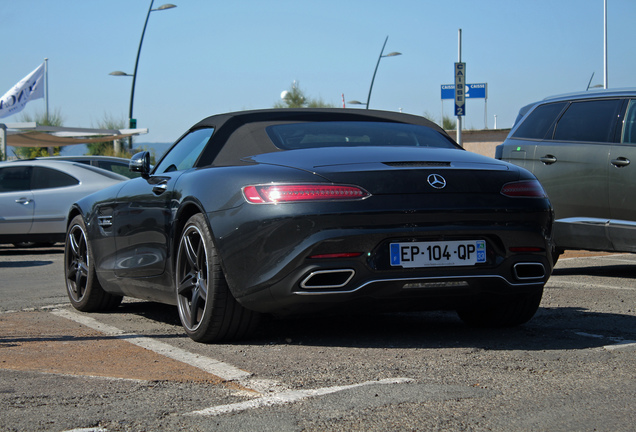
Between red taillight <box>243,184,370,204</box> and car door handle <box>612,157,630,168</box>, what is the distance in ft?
13.6

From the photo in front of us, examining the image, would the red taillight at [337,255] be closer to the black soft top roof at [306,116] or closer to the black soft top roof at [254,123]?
the black soft top roof at [254,123]

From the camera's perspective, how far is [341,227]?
177 inches

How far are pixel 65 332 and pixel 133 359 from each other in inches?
48.6

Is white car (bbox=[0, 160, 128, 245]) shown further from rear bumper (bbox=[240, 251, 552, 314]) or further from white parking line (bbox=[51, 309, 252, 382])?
rear bumper (bbox=[240, 251, 552, 314])

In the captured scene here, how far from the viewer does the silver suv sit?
792 cm

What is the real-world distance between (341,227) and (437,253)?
21.1 inches

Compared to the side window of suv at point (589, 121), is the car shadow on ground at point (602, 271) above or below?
below

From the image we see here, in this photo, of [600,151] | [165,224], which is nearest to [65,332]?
[165,224]

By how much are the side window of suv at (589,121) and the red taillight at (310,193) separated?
4410 mm

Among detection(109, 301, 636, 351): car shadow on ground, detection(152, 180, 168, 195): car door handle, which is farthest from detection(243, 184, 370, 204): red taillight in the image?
detection(152, 180, 168, 195): car door handle

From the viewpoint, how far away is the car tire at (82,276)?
6793 mm

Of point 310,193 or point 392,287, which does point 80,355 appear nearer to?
point 310,193

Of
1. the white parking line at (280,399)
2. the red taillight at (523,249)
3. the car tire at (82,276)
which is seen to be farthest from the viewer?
the car tire at (82,276)

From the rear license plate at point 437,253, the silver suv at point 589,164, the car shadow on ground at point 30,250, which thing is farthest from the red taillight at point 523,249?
the car shadow on ground at point 30,250
